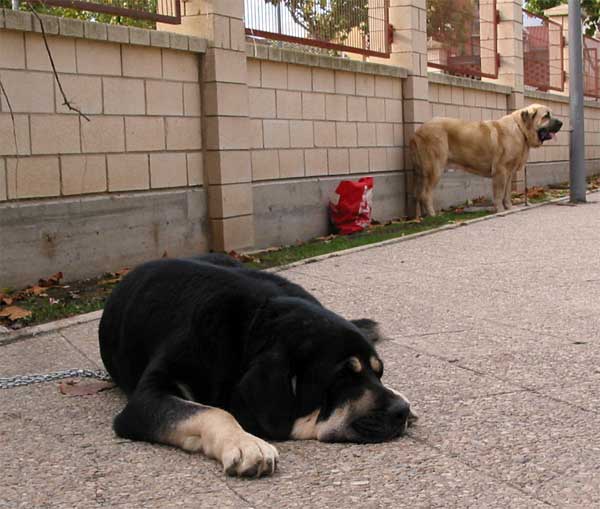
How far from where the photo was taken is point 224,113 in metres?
9.88

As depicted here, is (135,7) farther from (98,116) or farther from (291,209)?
(291,209)

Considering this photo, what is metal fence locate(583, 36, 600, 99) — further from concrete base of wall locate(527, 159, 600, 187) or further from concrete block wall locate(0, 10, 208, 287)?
concrete block wall locate(0, 10, 208, 287)

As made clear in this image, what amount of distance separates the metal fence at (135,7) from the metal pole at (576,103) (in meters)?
7.39

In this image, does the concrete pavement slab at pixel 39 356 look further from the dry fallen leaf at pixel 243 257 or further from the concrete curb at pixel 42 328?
the dry fallen leaf at pixel 243 257

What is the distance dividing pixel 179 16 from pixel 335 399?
6.96 meters

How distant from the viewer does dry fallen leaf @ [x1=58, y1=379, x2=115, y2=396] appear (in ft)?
15.7

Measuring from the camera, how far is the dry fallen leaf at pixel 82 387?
15.7 ft

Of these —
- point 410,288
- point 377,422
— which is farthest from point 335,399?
point 410,288

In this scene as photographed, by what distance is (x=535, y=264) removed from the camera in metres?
8.91

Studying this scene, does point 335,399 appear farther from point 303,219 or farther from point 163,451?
point 303,219

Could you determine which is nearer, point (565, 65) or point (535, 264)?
point (535, 264)

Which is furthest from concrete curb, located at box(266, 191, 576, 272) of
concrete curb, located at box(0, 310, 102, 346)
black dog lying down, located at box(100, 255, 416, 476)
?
black dog lying down, located at box(100, 255, 416, 476)

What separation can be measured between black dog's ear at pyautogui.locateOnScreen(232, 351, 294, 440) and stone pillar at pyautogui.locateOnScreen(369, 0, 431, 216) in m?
10.6

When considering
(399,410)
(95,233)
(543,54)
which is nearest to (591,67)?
(543,54)
